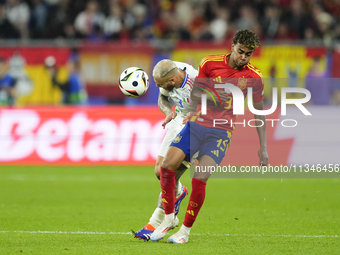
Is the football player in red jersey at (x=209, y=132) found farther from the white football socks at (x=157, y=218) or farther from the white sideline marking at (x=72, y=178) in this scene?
the white sideline marking at (x=72, y=178)

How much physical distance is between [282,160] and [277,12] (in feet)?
22.8

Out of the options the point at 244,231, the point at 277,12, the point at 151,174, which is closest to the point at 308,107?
the point at 151,174

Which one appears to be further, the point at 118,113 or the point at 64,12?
the point at 64,12

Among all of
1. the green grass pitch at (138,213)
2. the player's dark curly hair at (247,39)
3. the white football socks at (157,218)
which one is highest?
the player's dark curly hair at (247,39)

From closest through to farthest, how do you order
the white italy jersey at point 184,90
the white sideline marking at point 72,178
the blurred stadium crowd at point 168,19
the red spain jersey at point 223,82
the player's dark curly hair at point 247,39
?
1. the player's dark curly hair at point 247,39
2. the red spain jersey at point 223,82
3. the white italy jersey at point 184,90
4. the white sideline marking at point 72,178
5. the blurred stadium crowd at point 168,19

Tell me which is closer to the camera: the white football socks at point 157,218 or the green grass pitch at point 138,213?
the green grass pitch at point 138,213

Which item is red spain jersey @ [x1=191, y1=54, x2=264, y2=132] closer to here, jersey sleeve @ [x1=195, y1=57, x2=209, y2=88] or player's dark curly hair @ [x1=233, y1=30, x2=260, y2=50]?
jersey sleeve @ [x1=195, y1=57, x2=209, y2=88]

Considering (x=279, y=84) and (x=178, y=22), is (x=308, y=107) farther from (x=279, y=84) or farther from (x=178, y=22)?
(x=178, y=22)

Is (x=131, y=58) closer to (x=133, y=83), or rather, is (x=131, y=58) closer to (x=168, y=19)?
(x=168, y=19)

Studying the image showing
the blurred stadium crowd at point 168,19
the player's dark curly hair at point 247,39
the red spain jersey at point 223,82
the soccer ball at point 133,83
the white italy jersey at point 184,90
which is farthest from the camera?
the blurred stadium crowd at point 168,19

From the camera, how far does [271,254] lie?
18.5 feet

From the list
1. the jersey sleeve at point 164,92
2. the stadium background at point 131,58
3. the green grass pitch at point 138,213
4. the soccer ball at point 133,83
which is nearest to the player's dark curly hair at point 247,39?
the jersey sleeve at point 164,92

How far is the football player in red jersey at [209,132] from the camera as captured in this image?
19.7ft

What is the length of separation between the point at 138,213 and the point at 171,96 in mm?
2400
